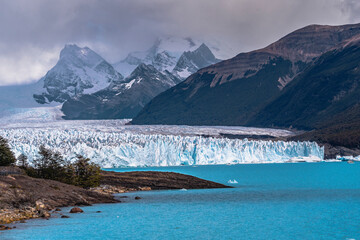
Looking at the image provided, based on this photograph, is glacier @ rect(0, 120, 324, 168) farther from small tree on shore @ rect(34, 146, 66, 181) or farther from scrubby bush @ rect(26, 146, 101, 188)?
small tree on shore @ rect(34, 146, 66, 181)

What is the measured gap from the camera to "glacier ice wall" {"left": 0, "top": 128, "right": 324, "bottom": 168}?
104 meters

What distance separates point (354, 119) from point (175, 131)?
223 feet

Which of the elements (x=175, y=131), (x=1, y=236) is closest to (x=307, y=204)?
(x=1, y=236)

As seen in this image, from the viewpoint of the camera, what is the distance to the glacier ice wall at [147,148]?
10412 cm

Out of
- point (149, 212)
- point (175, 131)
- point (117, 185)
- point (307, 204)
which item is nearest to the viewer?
point (149, 212)

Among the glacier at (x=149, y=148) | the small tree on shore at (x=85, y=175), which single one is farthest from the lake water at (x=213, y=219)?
the glacier at (x=149, y=148)

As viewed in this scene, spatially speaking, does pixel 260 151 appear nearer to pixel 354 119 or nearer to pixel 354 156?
pixel 354 156

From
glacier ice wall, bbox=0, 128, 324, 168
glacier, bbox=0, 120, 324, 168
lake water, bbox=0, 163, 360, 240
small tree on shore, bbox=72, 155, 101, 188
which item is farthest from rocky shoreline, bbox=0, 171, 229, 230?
glacier, bbox=0, 120, 324, 168

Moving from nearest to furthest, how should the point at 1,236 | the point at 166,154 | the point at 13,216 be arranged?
the point at 1,236 < the point at 13,216 < the point at 166,154

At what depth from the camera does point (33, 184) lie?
1905 inches

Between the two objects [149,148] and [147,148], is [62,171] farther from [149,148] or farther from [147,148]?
[149,148]

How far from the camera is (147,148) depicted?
112 m

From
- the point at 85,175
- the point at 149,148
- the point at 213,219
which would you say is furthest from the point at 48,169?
the point at 149,148

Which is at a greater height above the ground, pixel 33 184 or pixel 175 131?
pixel 175 131
